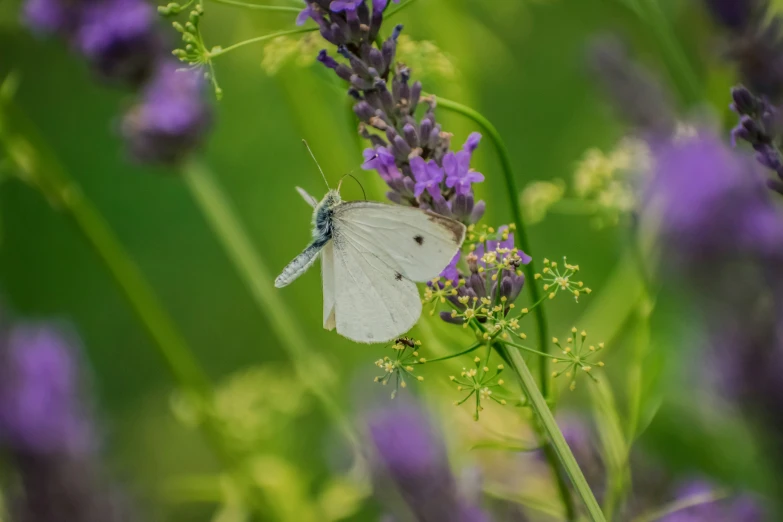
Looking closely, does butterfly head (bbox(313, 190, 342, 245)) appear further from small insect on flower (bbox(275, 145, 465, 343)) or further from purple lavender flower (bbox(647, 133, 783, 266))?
purple lavender flower (bbox(647, 133, 783, 266))

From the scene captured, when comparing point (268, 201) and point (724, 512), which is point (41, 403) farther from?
point (268, 201)

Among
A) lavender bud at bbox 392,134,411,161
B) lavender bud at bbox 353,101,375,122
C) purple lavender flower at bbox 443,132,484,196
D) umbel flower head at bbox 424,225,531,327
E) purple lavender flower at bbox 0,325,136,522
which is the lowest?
purple lavender flower at bbox 0,325,136,522

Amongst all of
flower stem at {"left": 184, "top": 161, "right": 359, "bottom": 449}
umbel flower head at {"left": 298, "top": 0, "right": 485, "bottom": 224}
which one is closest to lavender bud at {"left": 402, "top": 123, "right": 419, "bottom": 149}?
umbel flower head at {"left": 298, "top": 0, "right": 485, "bottom": 224}

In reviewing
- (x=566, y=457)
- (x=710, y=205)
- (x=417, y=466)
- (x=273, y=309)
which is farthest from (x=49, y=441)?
(x=710, y=205)

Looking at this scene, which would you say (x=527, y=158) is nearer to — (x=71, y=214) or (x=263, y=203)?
(x=263, y=203)

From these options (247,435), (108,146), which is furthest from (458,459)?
(108,146)

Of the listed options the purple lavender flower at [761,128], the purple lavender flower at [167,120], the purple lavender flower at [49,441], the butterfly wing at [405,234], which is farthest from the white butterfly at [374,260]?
the purple lavender flower at [167,120]

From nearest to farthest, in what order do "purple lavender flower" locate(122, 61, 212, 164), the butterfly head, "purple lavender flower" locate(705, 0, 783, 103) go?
"purple lavender flower" locate(705, 0, 783, 103) → the butterfly head → "purple lavender flower" locate(122, 61, 212, 164)
